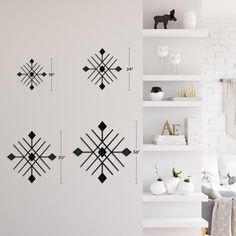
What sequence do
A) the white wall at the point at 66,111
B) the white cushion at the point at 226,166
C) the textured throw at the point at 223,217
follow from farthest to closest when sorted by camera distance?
the white cushion at the point at 226,166
the textured throw at the point at 223,217
the white wall at the point at 66,111

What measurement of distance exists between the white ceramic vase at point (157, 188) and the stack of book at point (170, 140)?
0.32m

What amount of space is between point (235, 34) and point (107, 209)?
420cm

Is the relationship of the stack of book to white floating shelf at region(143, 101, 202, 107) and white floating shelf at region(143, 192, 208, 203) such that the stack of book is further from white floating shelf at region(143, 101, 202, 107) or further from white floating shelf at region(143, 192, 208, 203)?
white floating shelf at region(143, 192, 208, 203)

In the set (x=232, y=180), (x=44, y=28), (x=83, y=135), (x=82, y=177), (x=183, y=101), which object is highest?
(x=44, y=28)

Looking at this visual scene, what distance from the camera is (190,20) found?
13.6 feet

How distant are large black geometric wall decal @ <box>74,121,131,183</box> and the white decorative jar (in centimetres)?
104

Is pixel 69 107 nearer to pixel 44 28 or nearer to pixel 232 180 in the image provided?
pixel 44 28

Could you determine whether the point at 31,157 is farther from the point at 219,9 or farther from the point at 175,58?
the point at 219,9


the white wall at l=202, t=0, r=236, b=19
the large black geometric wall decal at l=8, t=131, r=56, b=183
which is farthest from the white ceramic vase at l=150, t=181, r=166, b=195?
the white wall at l=202, t=0, r=236, b=19

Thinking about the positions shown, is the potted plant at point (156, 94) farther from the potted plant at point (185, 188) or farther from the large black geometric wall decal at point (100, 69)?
the potted plant at point (185, 188)

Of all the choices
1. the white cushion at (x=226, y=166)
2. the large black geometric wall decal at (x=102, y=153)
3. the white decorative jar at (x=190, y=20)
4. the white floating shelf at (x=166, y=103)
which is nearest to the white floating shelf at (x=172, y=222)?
the large black geometric wall decal at (x=102, y=153)

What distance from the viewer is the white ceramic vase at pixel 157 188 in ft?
13.4

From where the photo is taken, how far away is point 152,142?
14.1ft

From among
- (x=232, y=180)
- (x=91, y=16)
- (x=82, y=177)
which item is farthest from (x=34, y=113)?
(x=232, y=180)
